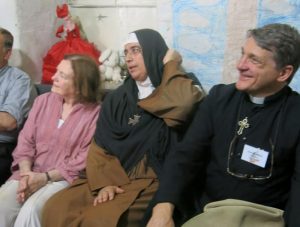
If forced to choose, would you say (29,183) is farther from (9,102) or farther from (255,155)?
(255,155)

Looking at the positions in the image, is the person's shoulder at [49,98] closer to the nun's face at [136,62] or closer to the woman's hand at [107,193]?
the nun's face at [136,62]

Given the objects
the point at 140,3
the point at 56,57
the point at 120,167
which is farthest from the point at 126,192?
the point at 140,3

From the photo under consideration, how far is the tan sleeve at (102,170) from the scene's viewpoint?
204 centimetres

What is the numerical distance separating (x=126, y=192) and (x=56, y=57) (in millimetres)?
1358

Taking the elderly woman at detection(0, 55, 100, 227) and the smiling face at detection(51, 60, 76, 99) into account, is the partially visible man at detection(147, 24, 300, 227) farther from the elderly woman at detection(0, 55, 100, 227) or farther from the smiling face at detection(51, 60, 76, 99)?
the smiling face at detection(51, 60, 76, 99)

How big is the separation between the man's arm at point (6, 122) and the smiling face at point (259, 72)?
1417 millimetres

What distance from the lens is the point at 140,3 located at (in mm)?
2938

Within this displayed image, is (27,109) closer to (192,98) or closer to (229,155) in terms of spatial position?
(192,98)

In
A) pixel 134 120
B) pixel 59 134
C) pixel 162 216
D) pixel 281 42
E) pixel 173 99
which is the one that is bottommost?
pixel 162 216

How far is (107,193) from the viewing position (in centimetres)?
196

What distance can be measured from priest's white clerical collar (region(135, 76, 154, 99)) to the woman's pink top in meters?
0.29

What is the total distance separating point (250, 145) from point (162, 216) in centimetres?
49

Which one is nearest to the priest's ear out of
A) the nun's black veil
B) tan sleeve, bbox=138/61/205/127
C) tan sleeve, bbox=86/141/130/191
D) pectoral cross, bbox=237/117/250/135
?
pectoral cross, bbox=237/117/250/135

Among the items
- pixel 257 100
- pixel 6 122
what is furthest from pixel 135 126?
pixel 6 122
